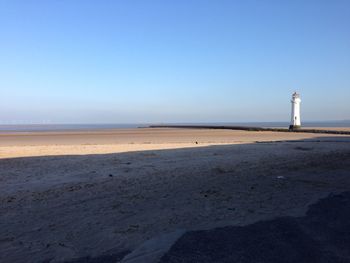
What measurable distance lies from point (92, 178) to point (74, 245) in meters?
5.51

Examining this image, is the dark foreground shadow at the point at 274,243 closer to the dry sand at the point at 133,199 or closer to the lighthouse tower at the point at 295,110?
the dry sand at the point at 133,199

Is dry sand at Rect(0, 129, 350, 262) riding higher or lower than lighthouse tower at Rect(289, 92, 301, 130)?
lower

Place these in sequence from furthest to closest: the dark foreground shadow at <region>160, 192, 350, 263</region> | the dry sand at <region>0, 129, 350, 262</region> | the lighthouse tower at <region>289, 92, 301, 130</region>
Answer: the lighthouse tower at <region>289, 92, 301, 130</region> < the dry sand at <region>0, 129, 350, 262</region> < the dark foreground shadow at <region>160, 192, 350, 263</region>

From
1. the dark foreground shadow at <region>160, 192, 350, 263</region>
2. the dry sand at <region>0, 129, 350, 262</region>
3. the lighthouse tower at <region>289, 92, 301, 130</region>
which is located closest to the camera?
the dark foreground shadow at <region>160, 192, 350, 263</region>

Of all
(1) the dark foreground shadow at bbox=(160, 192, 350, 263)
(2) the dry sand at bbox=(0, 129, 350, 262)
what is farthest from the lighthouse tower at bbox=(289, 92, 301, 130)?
(1) the dark foreground shadow at bbox=(160, 192, 350, 263)

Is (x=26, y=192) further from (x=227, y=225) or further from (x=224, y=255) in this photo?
(x=224, y=255)

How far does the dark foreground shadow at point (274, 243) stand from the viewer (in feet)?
14.7

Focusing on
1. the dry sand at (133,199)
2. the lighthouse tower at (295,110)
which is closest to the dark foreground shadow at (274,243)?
the dry sand at (133,199)

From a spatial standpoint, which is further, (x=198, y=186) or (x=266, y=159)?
(x=266, y=159)

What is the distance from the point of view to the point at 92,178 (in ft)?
34.2

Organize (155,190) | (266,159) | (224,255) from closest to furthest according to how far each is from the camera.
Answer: (224,255) < (155,190) < (266,159)

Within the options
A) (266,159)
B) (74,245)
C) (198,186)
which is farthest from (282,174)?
(74,245)

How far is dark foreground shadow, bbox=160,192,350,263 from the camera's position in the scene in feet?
14.7

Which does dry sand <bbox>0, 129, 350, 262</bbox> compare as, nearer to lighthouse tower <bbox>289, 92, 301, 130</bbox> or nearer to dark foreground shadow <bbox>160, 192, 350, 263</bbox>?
dark foreground shadow <bbox>160, 192, 350, 263</bbox>
